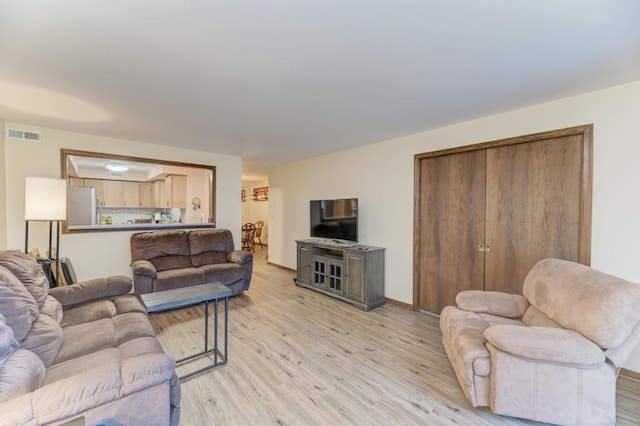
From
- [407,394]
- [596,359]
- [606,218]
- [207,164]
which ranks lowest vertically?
[407,394]

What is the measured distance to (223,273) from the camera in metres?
3.90

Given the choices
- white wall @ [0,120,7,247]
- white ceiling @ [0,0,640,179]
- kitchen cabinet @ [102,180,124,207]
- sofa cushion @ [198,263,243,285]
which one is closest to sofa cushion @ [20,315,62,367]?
white ceiling @ [0,0,640,179]

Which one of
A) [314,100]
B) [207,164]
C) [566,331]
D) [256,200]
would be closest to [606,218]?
[566,331]

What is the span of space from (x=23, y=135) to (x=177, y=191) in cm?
318

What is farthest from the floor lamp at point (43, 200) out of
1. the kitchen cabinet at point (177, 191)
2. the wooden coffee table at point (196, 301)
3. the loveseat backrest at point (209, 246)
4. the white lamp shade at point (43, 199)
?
the kitchen cabinet at point (177, 191)

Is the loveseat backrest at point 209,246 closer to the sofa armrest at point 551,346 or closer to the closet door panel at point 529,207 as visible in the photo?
the closet door panel at point 529,207

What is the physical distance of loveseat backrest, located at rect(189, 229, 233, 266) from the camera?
4.22m

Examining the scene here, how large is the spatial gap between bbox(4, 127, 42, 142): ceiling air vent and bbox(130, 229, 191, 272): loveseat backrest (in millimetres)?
A: 1583

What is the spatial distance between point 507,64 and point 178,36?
84.2 inches

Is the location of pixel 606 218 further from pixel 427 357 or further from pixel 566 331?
pixel 427 357

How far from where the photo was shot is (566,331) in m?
1.71

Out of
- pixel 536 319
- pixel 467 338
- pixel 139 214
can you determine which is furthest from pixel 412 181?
pixel 139 214

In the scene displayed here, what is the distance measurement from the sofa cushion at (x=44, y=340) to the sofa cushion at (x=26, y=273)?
248 millimetres

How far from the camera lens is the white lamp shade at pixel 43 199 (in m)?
2.67
